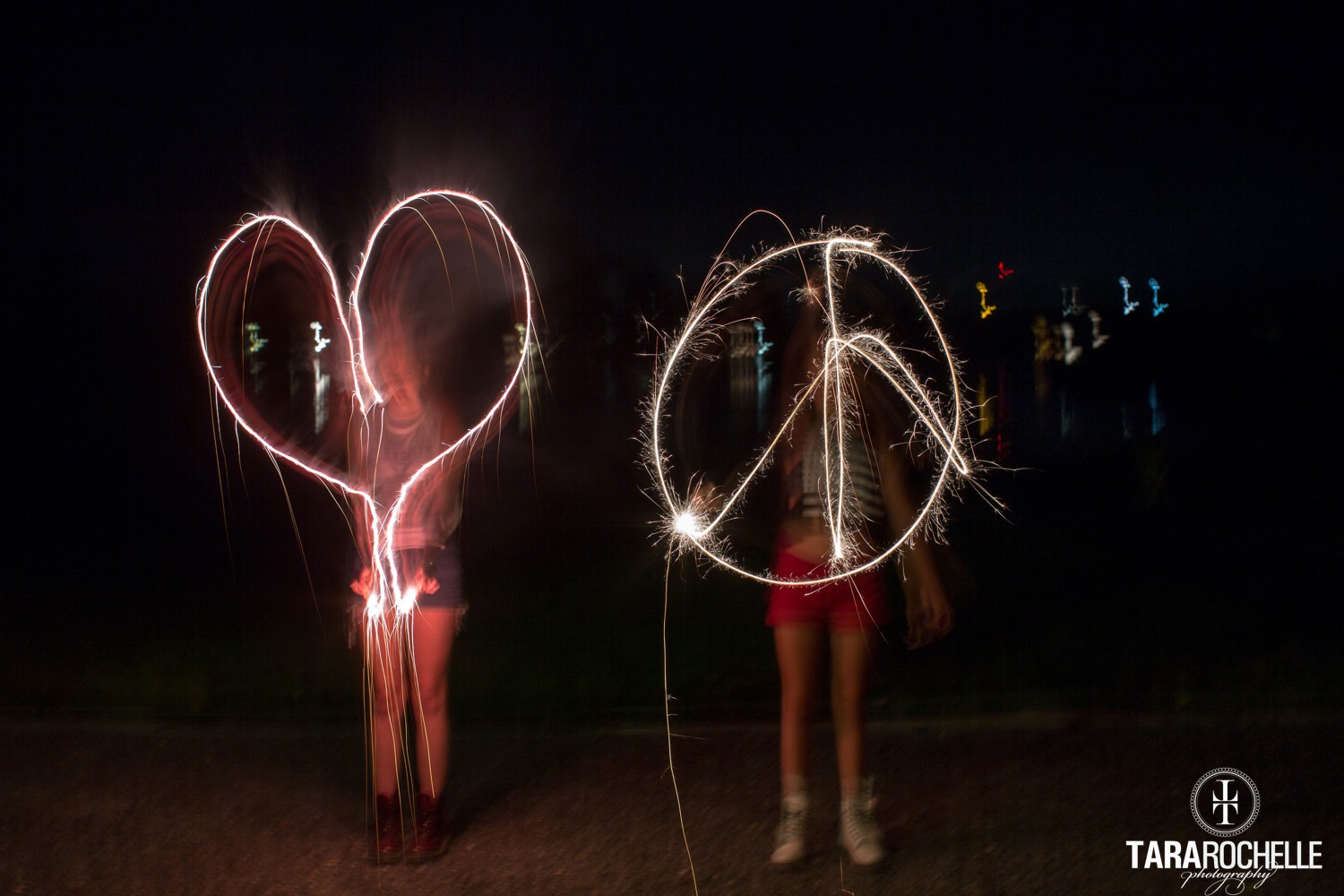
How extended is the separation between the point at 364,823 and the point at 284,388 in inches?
1345

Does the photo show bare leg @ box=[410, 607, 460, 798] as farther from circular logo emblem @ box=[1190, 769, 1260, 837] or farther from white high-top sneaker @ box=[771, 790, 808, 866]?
circular logo emblem @ box=[1190, 769, 1260, 837]

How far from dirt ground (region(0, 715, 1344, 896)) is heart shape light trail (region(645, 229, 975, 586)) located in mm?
1012

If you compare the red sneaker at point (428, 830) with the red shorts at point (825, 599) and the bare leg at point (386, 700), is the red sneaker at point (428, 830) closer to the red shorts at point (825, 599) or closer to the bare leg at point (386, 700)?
the bare leg at point (386, 700)

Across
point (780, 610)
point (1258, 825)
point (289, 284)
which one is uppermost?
point (289, 284)

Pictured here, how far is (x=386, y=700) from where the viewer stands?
412 cm

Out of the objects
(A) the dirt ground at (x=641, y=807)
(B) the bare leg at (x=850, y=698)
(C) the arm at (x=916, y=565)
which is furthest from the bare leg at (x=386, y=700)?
(C) the arm at (x=916, y=565)

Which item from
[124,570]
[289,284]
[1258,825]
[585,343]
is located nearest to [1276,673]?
[1258,825]

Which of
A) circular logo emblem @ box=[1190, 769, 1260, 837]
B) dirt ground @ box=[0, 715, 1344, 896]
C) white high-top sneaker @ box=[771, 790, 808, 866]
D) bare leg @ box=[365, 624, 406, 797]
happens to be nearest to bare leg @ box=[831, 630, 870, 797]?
white high-top sneaker @ box=[771, 790, 808, 866]

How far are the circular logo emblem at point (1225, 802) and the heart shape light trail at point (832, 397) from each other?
1.47 metres

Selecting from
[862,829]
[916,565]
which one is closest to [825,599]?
[916,565]

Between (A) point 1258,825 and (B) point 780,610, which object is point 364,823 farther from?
(A) point 1258,825

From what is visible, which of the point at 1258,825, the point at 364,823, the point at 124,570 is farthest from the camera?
the point at 124,570

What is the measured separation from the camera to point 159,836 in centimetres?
428

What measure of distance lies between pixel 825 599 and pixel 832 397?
658 millimetres
